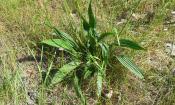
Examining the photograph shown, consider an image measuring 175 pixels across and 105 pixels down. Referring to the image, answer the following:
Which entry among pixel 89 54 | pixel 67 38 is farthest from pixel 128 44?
pixel 67 38

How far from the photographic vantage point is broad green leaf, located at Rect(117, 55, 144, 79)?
2352 mm

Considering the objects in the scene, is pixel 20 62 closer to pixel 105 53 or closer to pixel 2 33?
pixel 2 33

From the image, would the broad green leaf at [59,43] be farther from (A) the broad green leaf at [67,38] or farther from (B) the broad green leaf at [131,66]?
(B) the broad green leaf at [131,66]

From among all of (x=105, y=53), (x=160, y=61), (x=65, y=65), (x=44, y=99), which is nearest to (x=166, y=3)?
(x=160, y=61)

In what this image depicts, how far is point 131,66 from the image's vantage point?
237 cm

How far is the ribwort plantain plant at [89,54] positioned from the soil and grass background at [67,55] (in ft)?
0.20

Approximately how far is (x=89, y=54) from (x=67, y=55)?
21cm

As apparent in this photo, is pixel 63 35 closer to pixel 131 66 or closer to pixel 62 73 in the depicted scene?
pixel 62 73

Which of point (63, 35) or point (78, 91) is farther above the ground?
point (63, 35)

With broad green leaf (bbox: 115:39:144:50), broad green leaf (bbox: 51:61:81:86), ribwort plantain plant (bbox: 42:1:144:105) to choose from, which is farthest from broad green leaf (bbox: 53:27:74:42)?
broad green leaf (bbox: 115:39:144:50)

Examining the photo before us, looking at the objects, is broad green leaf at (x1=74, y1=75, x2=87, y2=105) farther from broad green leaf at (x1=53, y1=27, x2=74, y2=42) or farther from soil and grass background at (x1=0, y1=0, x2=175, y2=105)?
broad green leaf at (x1=53, y1=27, x2=74, y2=42)

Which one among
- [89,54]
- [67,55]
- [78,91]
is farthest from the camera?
[67,55]

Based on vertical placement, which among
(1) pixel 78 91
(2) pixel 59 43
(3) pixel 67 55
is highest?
(2) pixel 59 43

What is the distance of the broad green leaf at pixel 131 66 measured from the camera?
2352 millimetres
